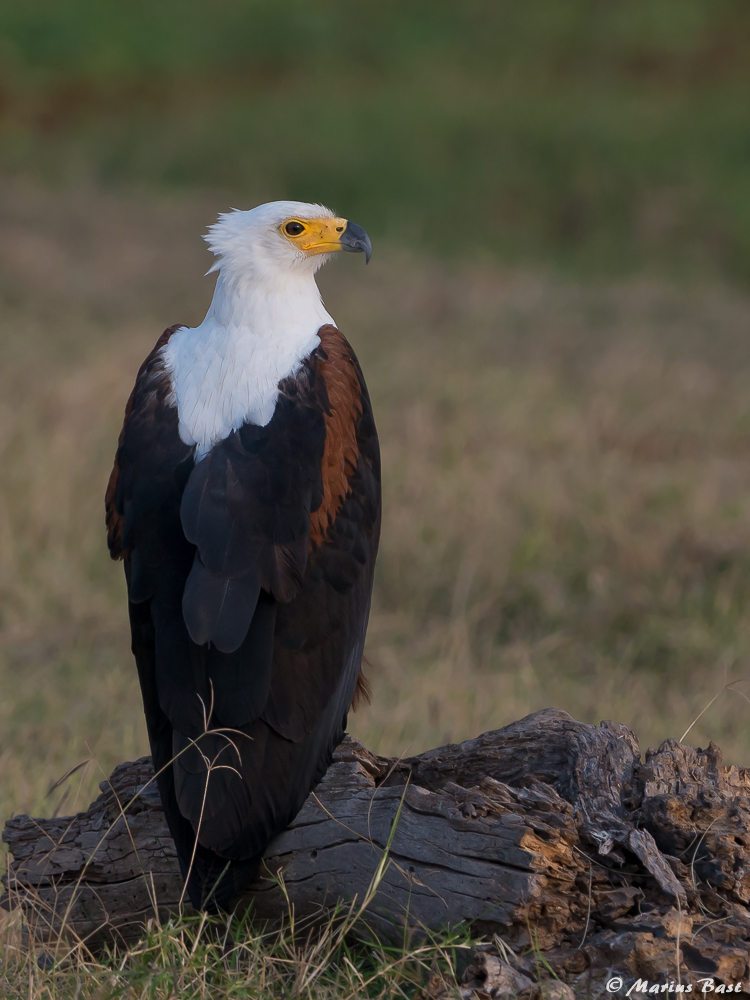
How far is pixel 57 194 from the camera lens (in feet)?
57.8

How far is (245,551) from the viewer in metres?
2.80

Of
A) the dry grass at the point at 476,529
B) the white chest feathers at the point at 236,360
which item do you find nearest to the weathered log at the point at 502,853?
the dry grass at the point at 476,529

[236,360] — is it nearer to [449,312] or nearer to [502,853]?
[502,853]

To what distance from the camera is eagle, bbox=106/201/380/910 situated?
2729mm

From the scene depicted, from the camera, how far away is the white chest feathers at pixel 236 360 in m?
3.04

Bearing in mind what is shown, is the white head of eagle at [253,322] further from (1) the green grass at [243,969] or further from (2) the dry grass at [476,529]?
(1) the green grass at [243,969]

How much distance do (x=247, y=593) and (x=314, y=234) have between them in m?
1.27

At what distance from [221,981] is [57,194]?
55.0 ft

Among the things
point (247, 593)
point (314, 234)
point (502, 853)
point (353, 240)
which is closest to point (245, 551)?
point (247, 593)

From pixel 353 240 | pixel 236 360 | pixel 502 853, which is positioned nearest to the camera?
pixel 502 853

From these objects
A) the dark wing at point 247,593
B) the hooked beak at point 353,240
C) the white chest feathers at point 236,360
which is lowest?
the dark wing at point 247,593

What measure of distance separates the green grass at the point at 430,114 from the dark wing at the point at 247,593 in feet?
45.7

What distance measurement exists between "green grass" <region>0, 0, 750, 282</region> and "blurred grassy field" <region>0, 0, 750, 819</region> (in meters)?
0.08

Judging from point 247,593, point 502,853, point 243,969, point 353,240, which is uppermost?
point 353,240
